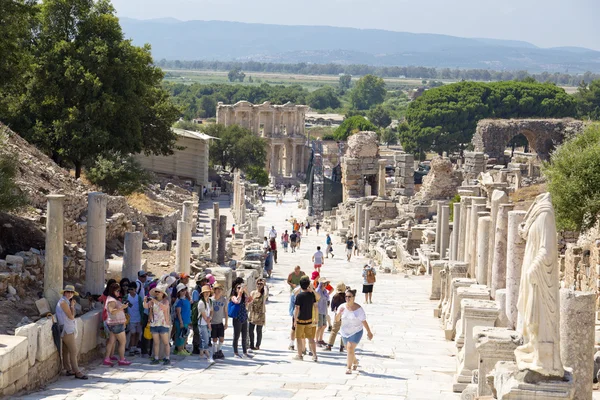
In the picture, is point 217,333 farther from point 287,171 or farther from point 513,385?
point 287,171

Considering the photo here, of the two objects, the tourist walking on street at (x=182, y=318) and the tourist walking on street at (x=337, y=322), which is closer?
the tourist walking on street at (x=182, y=318)

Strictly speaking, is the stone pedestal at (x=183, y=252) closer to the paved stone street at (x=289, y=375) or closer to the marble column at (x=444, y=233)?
the paved stone street at (x=289, y=375)

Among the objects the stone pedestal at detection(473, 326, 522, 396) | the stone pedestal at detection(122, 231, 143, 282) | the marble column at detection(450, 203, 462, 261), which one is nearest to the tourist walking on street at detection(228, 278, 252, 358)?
the stone pedestal at detection(122, 231, 143, 282)

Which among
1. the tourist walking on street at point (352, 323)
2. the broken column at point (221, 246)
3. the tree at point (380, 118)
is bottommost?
the tree at point (380, 118)

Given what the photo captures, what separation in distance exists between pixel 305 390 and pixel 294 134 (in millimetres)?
99269

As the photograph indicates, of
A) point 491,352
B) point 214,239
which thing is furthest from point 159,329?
point 214,239

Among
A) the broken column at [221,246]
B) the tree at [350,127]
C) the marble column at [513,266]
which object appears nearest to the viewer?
the marble column at [513,266]

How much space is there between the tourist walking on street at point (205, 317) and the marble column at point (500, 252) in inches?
175

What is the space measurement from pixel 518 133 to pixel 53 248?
245 feet

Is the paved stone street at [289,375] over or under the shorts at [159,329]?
under

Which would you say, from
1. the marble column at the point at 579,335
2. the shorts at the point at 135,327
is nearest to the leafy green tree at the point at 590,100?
the shorts at the point at 135,327

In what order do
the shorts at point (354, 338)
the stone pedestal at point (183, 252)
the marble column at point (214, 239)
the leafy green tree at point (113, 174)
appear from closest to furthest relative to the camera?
1. the shorts at point (354, 338)
2. the stone pedestal at point (183, 252)
3. the marble column at point (214, 239)
4. the leafy green tree at point (113, 174)

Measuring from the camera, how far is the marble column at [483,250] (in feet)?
62.3

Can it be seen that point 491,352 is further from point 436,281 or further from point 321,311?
point 436,281
